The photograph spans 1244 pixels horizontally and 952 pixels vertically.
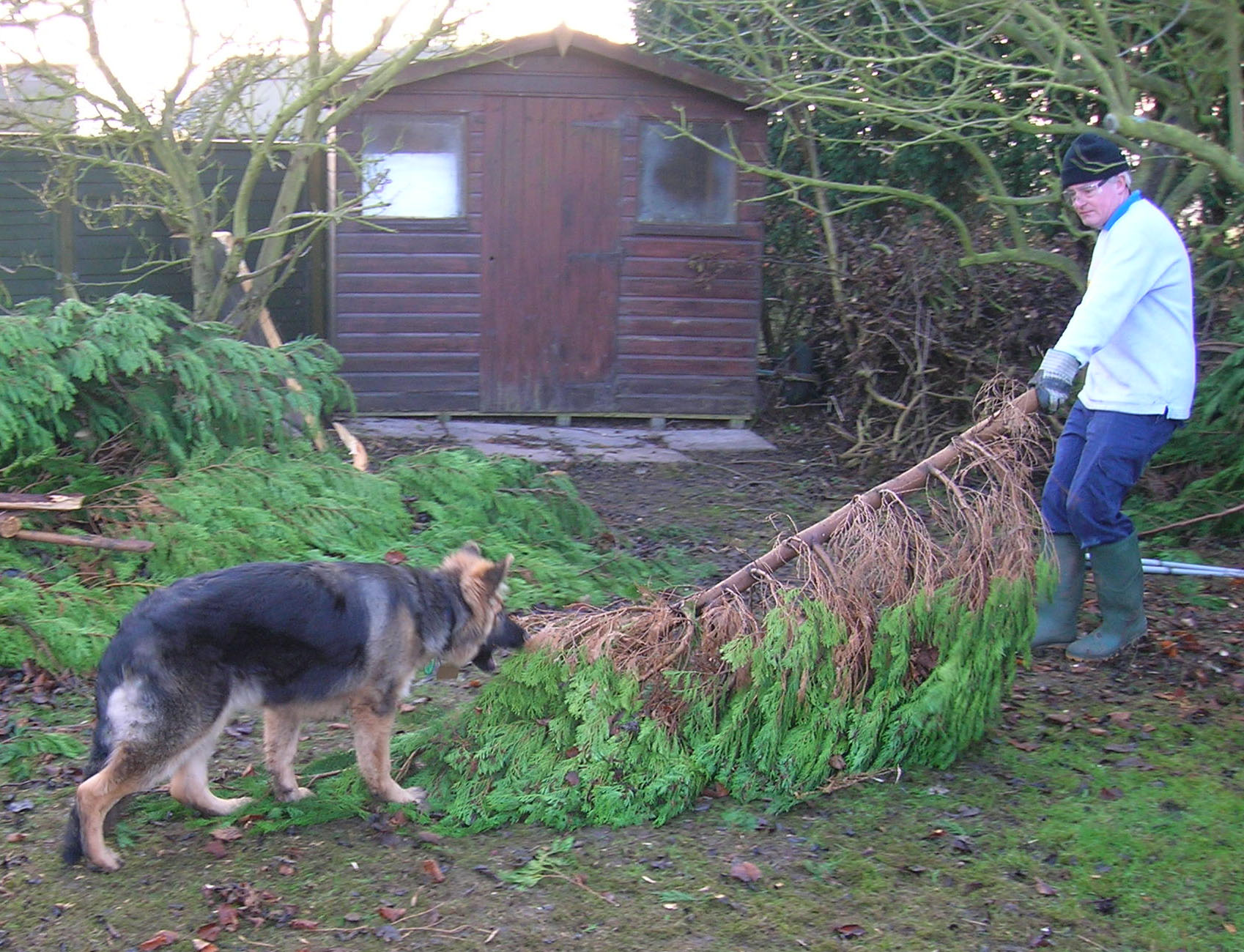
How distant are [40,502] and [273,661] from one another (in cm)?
291

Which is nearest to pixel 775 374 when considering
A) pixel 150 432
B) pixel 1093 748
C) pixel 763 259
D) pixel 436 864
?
pixel 763 259

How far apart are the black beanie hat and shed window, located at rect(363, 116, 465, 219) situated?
25.5ft

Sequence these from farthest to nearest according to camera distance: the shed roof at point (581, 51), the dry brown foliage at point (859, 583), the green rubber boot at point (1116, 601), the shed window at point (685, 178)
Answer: the shed window at point (685, 178) < the shed roof at point (581, 51) < the green rubber boot at point (1116, 601) < the dry brown foliage at point (859, 583)

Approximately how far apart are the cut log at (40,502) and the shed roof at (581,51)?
20.3 ft

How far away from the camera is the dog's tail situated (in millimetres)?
3803

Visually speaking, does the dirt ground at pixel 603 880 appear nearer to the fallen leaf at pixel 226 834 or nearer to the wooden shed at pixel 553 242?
the fallen leaf at pixel 226 834

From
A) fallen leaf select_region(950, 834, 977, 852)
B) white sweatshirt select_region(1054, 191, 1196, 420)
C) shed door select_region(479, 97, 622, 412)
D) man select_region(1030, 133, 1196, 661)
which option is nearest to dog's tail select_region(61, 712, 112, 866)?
fallen leaf select_region(950, 834, 977, 852)

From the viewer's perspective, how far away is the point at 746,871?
387cm

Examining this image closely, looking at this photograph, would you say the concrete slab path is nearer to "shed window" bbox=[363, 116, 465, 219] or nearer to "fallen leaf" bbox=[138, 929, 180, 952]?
"shed window" bbox=[363, 116, 465, 219]

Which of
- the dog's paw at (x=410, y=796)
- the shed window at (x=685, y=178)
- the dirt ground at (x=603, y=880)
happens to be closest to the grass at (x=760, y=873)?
the dirt ground at (x=603, y=880)

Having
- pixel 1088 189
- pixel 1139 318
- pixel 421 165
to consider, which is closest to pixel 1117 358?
A: pixel 1139 318

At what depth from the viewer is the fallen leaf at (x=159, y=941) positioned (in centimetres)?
345

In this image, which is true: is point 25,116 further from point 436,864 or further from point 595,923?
point 595,923

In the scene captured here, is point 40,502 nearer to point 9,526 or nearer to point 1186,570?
point 9,526
